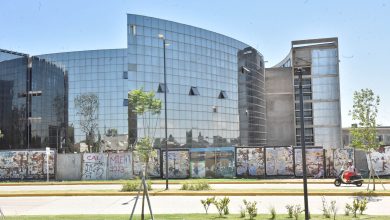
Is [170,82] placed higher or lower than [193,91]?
higher

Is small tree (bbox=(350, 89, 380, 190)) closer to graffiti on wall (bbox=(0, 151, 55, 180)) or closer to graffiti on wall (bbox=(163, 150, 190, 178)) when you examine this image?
graffiti on wall (bbox=(163, 150, 190, 178))

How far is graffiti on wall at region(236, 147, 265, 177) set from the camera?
35125mm

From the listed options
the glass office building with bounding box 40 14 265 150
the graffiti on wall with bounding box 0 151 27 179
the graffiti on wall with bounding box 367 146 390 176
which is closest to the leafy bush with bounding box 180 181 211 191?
the graffiti on wall with bounding box 367 146 390 176

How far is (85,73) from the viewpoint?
2781 inches

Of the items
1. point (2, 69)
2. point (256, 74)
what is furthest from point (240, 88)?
point (2, 69)

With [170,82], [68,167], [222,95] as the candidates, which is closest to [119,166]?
[68,167]

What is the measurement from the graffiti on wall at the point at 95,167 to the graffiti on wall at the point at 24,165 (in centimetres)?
318

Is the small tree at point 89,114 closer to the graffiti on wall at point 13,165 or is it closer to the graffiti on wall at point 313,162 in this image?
the graffiti on wall at point 13,165

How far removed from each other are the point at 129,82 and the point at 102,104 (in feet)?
22.6

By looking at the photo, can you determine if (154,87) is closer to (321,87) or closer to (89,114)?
(89,114)

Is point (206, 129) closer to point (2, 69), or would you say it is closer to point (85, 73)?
point (85, 73)

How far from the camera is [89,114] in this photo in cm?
6888

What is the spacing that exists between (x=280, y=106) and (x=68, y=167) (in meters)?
64.5

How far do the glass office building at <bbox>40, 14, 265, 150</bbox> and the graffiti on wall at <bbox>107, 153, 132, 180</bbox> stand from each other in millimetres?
27760
